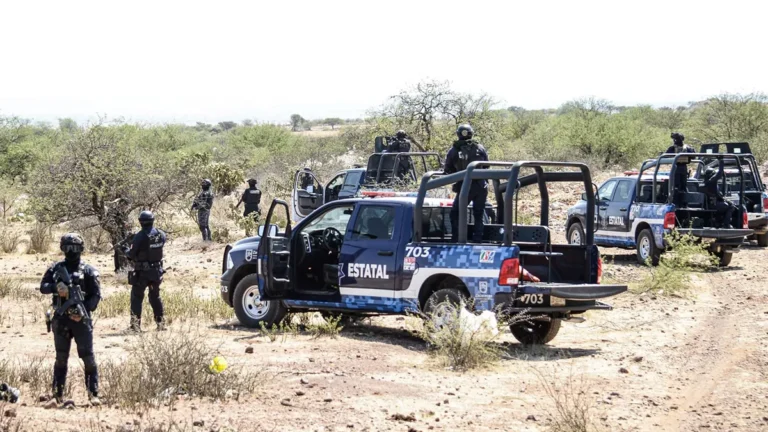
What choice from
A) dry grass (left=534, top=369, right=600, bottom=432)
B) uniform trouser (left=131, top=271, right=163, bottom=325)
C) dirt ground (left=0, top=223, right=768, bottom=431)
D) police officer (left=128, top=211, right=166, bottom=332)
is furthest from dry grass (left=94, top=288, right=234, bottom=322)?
dry grass (left=534, top=369, right=600, bottom=432)

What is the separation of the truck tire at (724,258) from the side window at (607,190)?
241 cm

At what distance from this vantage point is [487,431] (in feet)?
26.0

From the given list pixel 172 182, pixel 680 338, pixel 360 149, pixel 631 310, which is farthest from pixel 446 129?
pixel 680 338

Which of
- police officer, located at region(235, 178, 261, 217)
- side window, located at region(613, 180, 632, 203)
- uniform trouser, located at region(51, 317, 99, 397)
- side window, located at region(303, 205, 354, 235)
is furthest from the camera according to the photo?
police officer, located at region(235, 178, 261, 217)

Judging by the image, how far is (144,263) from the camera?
12492 mm

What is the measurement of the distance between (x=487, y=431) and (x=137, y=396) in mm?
2834

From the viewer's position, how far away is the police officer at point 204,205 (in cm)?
2266

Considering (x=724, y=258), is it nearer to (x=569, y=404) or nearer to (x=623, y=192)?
(x=623, y=192)

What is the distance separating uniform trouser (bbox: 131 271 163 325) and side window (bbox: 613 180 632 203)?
10.4 meters

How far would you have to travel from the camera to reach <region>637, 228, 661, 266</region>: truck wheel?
18750 millimetres

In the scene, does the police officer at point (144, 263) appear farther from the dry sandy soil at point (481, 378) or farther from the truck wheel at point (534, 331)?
the truck wheel at point (534, 331)

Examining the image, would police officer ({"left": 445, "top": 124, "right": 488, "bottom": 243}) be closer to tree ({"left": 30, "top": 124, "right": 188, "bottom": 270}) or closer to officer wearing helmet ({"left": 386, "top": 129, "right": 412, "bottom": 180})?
officer wearing helmet ({"left": 386, "top": 129, "right": 412, "bottom": 180})

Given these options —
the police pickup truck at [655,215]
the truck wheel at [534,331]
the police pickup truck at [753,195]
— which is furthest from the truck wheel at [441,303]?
the police pickup truck at [753,195]

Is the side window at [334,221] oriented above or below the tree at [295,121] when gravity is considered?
below
